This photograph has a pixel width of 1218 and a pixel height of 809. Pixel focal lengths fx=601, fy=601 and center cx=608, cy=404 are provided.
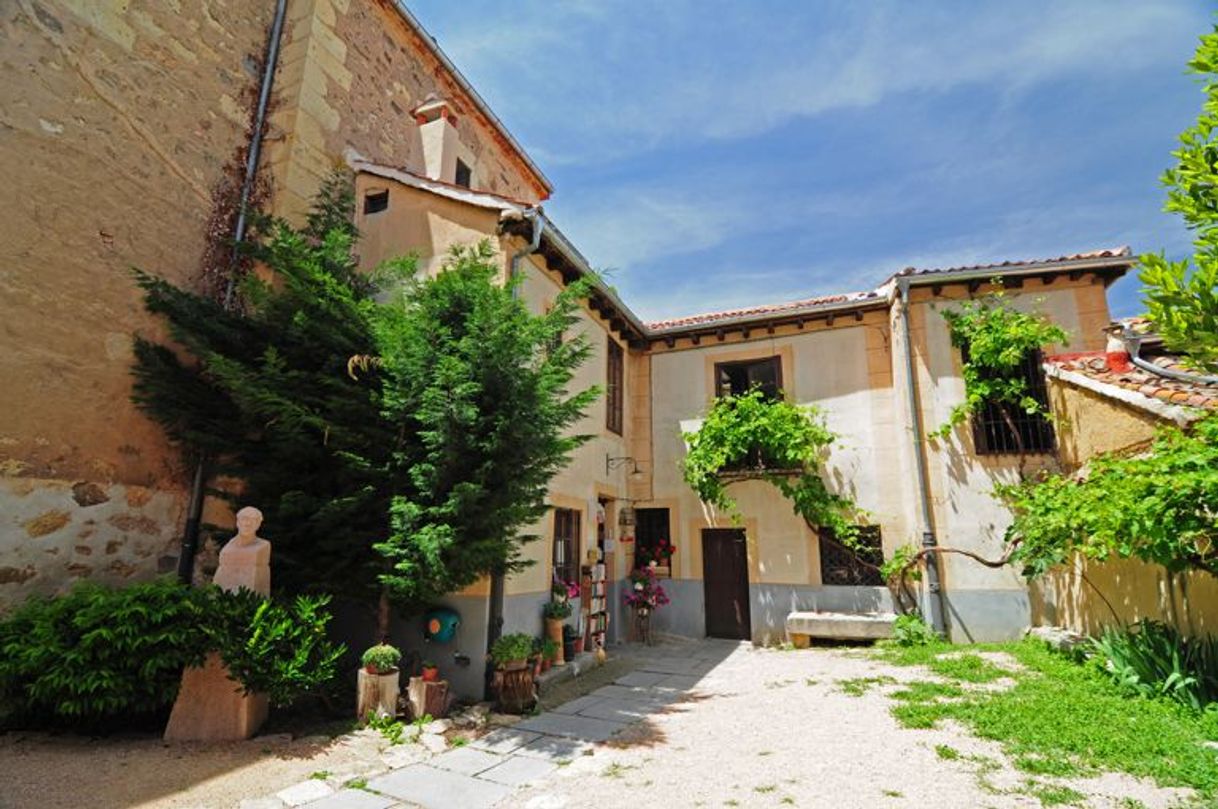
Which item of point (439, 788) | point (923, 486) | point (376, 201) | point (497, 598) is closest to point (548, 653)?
point (497, 598)

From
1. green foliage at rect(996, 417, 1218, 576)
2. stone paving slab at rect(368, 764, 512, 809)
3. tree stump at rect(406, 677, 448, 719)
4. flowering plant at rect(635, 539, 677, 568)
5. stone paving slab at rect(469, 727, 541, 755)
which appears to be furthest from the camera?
flowering plant at rect(635, 539, 677, 568)

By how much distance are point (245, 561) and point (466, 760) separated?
2.54m

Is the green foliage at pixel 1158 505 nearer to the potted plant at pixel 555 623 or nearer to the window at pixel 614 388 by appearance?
the potted plant at pixel 555 623

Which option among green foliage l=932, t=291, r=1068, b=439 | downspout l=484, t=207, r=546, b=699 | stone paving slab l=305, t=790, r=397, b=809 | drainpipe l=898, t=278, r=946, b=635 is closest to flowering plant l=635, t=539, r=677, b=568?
Answer: drainpipe l=898, t=278, r=946, b=635

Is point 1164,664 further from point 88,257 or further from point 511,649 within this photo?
point 88,257

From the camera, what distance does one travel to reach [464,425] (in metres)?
5.53

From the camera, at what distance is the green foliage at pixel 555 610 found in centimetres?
759

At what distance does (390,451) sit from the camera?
5863 millimetres

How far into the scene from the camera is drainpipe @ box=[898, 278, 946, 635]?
9.06 m

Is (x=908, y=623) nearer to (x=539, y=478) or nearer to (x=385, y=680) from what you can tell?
(x=539, y=478)

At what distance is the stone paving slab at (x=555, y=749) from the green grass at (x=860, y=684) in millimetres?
3178

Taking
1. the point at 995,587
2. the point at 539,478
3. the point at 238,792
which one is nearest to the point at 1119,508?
the point at 995,587

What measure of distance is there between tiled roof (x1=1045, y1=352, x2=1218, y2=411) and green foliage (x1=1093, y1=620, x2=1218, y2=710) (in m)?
2.15

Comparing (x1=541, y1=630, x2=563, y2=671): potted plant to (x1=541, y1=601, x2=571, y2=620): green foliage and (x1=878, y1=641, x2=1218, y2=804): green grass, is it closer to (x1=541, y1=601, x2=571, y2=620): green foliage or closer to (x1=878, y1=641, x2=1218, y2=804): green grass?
(x1=541, y1=601, x2=571, y2=620): green foliage
